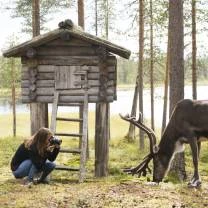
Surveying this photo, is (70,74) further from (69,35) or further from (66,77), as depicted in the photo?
(69,35)

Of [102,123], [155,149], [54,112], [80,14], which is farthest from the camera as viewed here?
[80,14]

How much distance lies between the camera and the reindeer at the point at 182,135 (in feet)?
37.6

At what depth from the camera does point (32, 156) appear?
35.6ft

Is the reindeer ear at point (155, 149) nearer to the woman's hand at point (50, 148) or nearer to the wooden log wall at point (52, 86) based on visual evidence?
the wooden log wall at point (52, 86)

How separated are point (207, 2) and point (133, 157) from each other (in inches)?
422

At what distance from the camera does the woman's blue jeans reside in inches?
436

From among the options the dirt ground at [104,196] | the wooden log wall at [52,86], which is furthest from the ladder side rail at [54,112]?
the dirt ground at [104,196]

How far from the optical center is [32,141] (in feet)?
35.5

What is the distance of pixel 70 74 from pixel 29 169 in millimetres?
3491

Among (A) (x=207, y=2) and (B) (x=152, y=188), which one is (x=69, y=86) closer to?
(B) (x=152, y=188)

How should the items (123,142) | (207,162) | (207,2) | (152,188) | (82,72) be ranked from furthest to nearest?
(123,142) → (207,2) → (207,162) → (82,72) → (152,188)

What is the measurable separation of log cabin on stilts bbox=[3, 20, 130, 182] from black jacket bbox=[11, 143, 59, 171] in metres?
2.20

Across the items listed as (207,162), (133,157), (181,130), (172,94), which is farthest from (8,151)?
(181,130)

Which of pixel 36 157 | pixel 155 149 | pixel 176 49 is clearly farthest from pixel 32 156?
pixel 176 49
